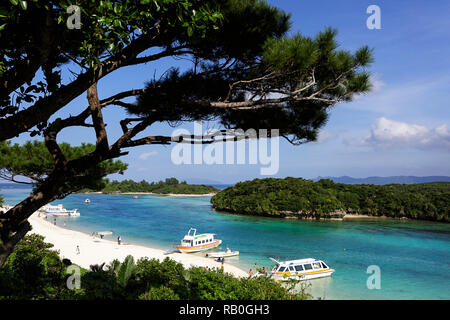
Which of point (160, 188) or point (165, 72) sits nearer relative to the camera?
point (165, 72)

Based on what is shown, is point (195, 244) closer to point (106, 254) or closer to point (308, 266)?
→ point (106, 254)

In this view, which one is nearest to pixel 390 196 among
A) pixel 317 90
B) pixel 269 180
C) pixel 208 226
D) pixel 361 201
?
pixel 361 201

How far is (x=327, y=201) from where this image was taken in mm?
46531

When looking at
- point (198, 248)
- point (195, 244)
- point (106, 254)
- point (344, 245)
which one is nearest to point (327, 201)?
point (344, 245)

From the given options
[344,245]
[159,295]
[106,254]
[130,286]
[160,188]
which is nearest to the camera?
Result: [159,295]

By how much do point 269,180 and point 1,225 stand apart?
5273cm

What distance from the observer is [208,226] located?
40469mm

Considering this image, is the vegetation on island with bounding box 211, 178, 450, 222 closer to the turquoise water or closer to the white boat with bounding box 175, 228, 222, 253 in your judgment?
the turquoise water

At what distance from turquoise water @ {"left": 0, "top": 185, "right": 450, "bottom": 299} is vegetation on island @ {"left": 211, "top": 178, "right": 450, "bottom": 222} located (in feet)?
8.81

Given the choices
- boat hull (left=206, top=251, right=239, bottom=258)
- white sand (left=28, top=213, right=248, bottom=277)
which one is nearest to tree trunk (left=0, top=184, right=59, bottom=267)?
white sand (left=28, top=213, right=248, bottom=277)

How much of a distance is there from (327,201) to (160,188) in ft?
301

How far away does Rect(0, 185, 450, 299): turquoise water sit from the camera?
17797 millimetres

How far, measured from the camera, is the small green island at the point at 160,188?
392ft

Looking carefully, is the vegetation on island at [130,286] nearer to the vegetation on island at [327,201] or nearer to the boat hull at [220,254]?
the boat hull at [220,254]
